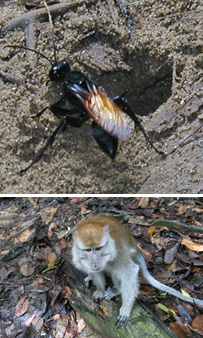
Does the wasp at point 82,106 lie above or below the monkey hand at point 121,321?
above

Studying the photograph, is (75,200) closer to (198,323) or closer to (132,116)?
(132,116)

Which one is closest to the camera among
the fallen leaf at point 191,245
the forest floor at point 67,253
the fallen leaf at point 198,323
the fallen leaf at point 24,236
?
the fallen leaf at point 198,323

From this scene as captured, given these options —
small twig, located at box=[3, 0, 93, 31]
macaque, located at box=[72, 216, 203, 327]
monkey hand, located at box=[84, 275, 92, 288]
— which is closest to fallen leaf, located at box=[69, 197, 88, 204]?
macaque, located at box=[72, 216, 203, 327]

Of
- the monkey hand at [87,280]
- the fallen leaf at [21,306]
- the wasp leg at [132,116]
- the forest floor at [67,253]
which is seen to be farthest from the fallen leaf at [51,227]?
the wasp leg at [132,116]

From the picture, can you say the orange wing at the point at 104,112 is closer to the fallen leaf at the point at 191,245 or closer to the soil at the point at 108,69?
the soil at the point at 108,69

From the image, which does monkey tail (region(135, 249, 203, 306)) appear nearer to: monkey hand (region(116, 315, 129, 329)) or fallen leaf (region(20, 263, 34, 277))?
monkey hand (region(116, 315, 129, 329))

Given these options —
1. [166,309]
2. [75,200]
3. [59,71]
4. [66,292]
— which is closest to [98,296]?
[66,292]

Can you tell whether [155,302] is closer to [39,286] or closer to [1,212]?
[39,286]

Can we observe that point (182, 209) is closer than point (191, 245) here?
No
